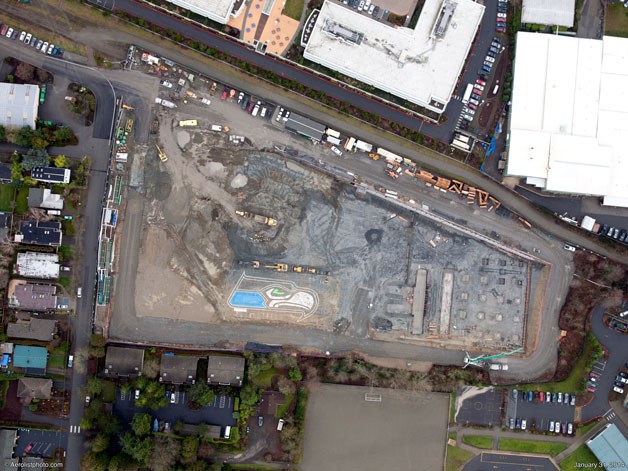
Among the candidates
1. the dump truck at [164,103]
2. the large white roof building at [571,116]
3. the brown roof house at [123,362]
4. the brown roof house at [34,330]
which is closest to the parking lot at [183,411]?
the brown roof house at [123,362]

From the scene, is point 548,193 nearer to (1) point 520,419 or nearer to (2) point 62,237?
(1) point 520,419

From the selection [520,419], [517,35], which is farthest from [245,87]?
[520,419]

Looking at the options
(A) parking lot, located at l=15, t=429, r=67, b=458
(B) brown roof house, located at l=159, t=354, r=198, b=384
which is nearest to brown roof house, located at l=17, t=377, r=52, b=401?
(A) parking lot, located at l=15, t=429, r=67, b=458

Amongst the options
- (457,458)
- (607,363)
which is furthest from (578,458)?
(457,458)

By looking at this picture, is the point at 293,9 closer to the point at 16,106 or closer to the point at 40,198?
the point at 16,106

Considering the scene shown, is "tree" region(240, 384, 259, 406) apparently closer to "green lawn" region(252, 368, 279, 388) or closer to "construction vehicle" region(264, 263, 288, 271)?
"green lawn" region(252, 368, 279, 388)

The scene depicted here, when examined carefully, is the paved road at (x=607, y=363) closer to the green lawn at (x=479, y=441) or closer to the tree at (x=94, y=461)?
the green lawn at (x=479, y=441)
